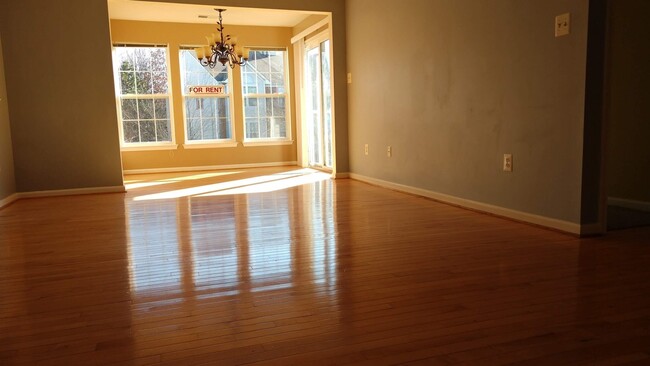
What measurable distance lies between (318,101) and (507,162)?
16.1 ft

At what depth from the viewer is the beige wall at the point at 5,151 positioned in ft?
17.4

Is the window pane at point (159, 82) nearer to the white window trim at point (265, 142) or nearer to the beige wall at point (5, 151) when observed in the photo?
the white window trim at point (265, 142)

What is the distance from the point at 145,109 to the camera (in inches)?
339

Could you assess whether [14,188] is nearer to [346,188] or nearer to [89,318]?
[346,188]

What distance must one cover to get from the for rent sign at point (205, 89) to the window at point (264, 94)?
0.44 m

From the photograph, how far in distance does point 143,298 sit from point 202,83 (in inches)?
283

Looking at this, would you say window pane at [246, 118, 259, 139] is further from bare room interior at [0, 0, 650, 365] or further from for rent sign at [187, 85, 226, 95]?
bare room interior at [0, 0, 650, 365]

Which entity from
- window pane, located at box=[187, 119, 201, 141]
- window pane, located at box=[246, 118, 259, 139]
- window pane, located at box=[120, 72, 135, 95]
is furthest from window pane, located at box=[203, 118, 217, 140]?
window pane, located at box=[120, 72, 135, 95]

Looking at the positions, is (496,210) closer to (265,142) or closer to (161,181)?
(161,181)

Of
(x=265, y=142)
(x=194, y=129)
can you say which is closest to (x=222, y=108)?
(x=194, y=129)

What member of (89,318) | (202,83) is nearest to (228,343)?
(89,318)

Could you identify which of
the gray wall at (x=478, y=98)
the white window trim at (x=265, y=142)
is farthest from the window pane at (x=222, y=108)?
the gray wall at (x=478, y=98)

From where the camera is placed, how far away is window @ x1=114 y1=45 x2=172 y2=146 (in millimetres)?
8414

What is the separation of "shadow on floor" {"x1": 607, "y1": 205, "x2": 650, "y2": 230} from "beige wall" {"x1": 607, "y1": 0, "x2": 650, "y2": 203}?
0.79 ft
